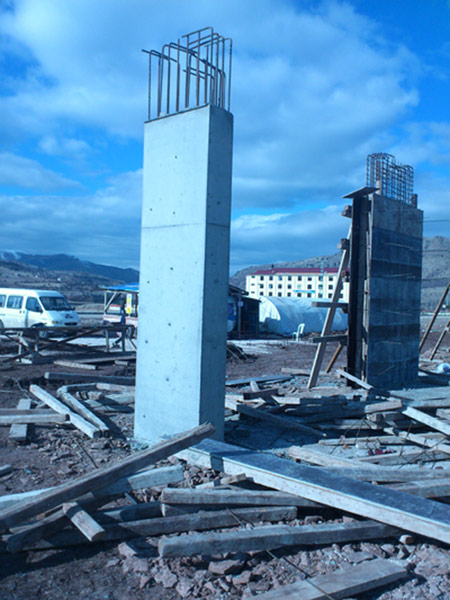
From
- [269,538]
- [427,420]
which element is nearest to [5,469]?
[269,538]

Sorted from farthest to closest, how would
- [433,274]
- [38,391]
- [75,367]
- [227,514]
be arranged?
[433,274] < [75,367] < [38,391] < [227,514]

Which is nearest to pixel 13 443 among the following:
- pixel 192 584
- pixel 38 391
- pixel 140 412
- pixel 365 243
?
pixel 140 412

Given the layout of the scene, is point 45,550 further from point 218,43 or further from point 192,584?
point 218,43

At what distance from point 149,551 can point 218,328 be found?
2958 millimetres

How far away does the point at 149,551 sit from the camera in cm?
413

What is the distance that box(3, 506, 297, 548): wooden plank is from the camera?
13.7ft

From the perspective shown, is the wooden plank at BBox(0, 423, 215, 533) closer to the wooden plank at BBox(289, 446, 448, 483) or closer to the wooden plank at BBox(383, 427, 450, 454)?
the wooden plank at BBox(289, 446, 448, 483)

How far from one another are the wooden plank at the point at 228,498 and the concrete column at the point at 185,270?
5.55 feet

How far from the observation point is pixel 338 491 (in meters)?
4.55

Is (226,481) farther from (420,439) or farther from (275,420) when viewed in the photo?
(420,439)

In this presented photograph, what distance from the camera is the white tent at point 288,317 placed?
33.0 metres

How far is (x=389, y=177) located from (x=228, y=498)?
8.61 meters

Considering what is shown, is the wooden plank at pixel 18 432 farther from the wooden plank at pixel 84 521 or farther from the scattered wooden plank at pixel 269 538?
the scattered wooden plank at pixel 269 538

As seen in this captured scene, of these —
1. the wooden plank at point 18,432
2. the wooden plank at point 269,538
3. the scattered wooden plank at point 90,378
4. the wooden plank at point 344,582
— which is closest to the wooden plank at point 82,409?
the wooden plank at point 18,432
